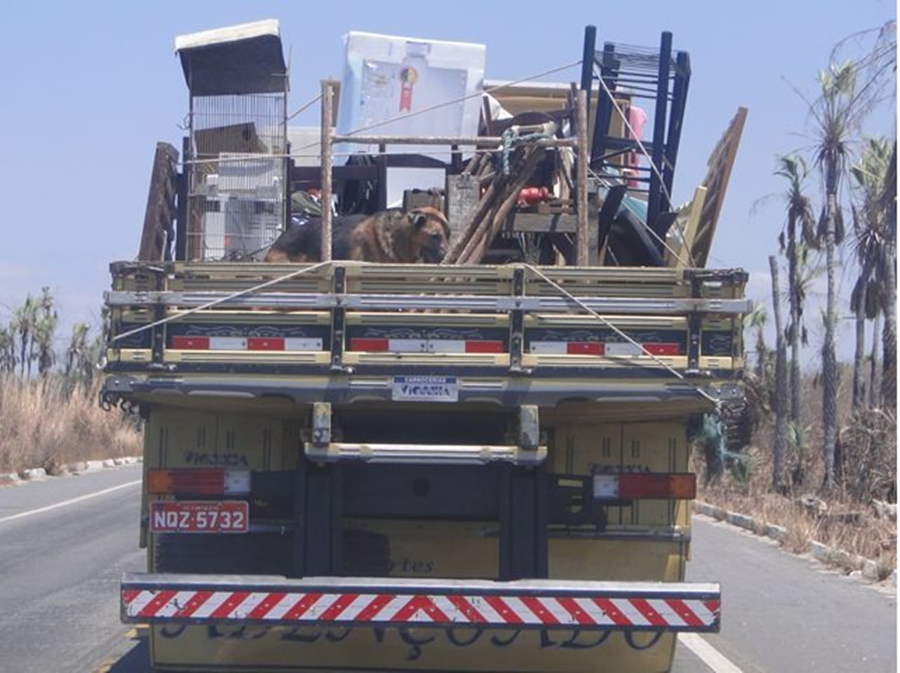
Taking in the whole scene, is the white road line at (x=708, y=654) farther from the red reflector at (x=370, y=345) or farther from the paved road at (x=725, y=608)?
the red reflector at (x=370, y=345)

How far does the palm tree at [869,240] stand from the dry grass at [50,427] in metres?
15.2

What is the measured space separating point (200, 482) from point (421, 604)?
1447mm

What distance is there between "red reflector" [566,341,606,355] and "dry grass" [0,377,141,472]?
23950 mm

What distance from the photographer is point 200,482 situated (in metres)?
7.84

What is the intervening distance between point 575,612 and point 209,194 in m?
4.92

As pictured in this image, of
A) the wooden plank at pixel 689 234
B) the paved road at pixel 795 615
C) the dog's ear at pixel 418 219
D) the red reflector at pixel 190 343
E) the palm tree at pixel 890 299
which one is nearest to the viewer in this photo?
the red reflector at pixel 190 343

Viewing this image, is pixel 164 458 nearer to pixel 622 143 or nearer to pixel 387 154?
pixel 387 154

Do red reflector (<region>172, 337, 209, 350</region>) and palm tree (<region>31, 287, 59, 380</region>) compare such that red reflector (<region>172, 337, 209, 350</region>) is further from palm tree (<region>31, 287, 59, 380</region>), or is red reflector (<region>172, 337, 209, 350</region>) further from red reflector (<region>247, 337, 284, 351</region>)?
palm tree (<region>31, 287, 59, 380</region>)

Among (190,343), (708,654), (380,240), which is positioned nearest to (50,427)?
(380,240)

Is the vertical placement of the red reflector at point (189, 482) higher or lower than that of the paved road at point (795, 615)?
higher

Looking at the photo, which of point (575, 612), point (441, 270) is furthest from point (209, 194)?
point (575, 612)

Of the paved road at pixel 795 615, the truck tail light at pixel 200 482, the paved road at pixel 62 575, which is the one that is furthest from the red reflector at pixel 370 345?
the paved road at pixel 795 615

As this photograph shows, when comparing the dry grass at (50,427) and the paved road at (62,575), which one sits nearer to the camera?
the paved road at (62,575)

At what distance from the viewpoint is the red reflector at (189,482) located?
7.82 metres
